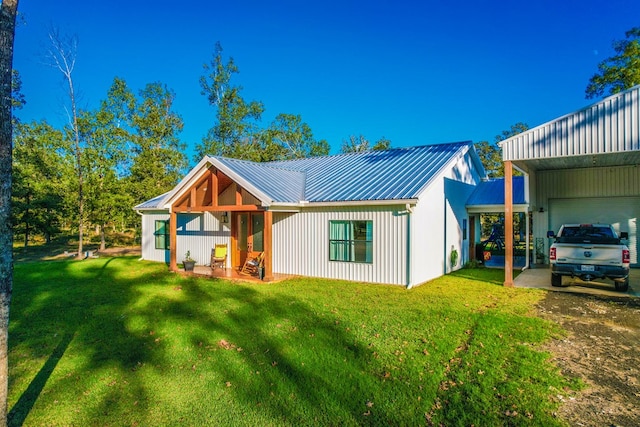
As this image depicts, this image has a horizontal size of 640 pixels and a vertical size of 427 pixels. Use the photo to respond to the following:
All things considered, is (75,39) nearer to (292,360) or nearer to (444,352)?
(292,360)

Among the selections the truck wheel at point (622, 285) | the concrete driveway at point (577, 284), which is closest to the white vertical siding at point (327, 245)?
the concrete driveway at point (577, 284)

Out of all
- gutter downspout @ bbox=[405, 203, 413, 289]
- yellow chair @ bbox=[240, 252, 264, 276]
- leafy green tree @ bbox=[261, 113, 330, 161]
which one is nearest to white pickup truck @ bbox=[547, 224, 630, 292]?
gutter downspout @ bbox=[405, 203, 413, 289]

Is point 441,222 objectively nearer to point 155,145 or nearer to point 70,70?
point 70,70

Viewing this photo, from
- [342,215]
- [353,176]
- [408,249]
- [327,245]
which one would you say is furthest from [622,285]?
[353,176]

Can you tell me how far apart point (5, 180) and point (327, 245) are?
961 cm

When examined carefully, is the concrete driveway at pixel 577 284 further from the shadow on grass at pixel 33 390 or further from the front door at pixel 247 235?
the shadow on grass at pixel 33 390

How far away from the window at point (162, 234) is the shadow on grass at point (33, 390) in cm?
1131

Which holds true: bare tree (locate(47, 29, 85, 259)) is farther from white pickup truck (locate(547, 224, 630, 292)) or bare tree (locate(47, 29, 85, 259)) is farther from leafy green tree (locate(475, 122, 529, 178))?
leafy green tree (locate(475, 122, 529, 178))

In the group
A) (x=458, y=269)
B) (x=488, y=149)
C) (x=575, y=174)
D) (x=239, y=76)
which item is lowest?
(x=458, y=269)

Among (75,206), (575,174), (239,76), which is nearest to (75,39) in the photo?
(75,206)

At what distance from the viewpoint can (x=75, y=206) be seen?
22.8 m

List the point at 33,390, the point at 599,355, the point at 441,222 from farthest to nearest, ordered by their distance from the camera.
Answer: the point at 441,222 → the point at 599,355 → the point at 33,390

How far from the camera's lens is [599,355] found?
5.57 meters

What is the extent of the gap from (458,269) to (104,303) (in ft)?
40.4
